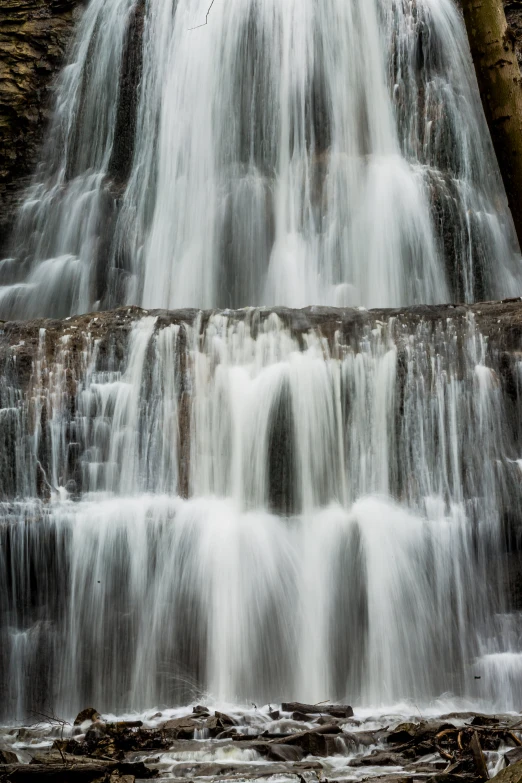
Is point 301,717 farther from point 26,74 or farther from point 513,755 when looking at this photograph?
point 26,74

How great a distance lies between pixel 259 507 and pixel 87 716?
248 centimetres

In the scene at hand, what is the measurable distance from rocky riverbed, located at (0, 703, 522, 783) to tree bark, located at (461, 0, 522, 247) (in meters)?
3.15

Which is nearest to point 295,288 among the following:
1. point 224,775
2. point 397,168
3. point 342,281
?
point 342,281

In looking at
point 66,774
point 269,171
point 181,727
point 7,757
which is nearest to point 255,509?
point 181,727

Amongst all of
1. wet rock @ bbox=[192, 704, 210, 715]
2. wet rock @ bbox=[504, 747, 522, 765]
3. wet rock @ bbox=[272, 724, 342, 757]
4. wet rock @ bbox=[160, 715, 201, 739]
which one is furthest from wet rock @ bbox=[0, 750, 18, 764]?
wet rock @ bbox=[504, 747, 522, 765]

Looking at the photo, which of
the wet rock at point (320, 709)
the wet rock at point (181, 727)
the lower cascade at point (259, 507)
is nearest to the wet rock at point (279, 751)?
the wet rock at point (181, 727)

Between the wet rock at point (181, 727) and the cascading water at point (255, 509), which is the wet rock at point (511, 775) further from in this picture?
the cascading water at point (255, 509)

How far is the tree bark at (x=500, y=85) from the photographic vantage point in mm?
3615

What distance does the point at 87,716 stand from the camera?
26.4 feet

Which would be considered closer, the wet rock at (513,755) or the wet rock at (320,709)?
the wet rock at (513,755)

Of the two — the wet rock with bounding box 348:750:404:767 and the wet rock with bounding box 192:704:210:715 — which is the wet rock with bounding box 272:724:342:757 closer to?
the wet rock with bounding box 348:750:404:767

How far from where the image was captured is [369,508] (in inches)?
368

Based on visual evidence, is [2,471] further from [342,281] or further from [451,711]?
[342,281]

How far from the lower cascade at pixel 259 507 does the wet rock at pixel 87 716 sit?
1.89ft
